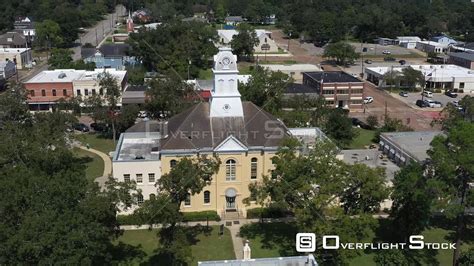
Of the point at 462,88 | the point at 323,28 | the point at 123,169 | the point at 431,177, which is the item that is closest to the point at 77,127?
the point at 123,169

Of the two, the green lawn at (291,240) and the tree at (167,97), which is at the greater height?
the tree at (167,97)

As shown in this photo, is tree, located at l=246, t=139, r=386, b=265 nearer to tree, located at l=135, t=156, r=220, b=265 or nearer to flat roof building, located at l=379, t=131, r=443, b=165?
tree, located at l=135, t=156, r=220, b=265

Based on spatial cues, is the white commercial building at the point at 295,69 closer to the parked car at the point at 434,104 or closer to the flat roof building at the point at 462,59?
the parked car at the point at 434,104

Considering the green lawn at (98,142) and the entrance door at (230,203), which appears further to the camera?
the green lawn at (98,142)

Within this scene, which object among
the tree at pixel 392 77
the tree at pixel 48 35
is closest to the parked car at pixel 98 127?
the tree at pixel 392 77

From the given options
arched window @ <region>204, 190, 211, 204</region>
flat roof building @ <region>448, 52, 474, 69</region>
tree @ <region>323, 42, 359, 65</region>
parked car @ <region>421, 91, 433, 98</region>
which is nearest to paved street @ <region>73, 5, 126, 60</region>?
tree @ <region>323, 42, 359, 65</region>
